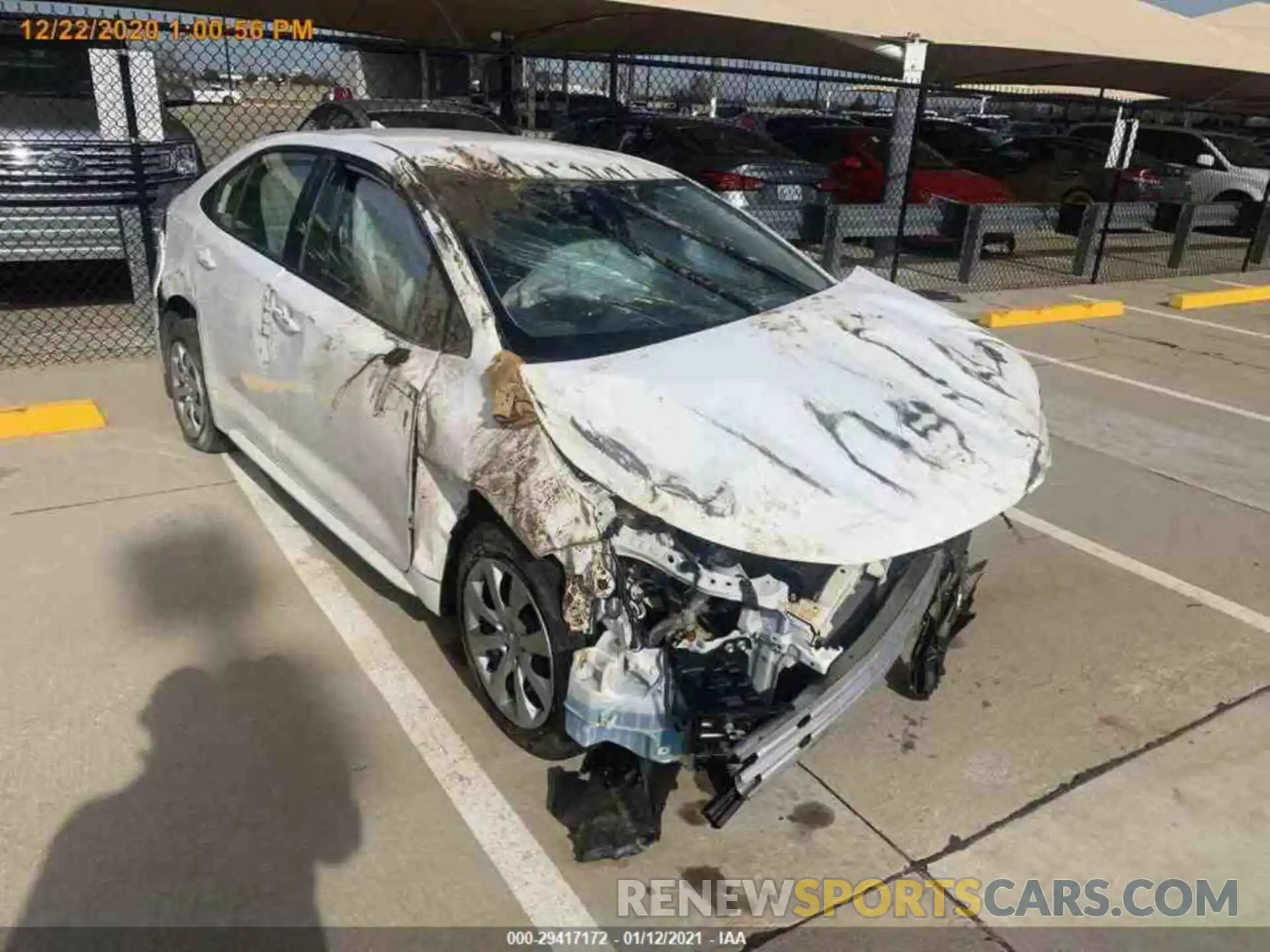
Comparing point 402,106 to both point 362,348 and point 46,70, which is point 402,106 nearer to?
point 46,70

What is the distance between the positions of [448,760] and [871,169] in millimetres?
11545

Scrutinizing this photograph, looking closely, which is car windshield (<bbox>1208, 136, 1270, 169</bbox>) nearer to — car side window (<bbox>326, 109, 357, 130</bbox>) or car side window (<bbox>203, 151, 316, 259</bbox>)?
car side window (<bbox>326, 109, 357, 130</bbox>)

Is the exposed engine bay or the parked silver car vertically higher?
the parked silver car

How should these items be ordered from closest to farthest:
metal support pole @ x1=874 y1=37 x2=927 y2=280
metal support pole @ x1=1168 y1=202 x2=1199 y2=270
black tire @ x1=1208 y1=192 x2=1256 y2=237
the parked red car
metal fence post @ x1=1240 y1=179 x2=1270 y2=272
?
metal support pole @ x1=874 y1=37 x2=927 y2=280 → the parked red car → metal support pole @ x1=1168 y1=202 x2=1199 y2=270 → metal fence post @ x1=1240 y1=179 x2=1270 y2=272 → black tire @ x1=1208 y1=192 x2=1256 y2=237

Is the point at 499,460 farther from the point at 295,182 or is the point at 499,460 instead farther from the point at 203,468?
the point at 203,468

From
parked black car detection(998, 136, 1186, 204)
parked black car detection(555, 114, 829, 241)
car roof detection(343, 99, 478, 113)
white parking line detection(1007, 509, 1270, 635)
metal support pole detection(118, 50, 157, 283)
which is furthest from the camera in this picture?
parked black car detection(998, 136, 1186, 204)

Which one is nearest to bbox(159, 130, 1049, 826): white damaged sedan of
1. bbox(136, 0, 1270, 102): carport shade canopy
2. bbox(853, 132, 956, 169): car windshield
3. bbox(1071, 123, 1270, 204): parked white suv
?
bbox(136, 0, 1270, 102): carport shade canopy

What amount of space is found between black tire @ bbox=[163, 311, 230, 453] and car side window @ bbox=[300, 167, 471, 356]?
4.11 feet

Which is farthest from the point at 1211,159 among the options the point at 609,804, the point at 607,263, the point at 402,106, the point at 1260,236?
the point at 609,804

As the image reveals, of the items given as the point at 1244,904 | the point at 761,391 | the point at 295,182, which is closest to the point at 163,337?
the point at 295,182

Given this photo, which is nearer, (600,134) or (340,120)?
(340,120)

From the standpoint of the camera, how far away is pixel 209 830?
2.53 meters

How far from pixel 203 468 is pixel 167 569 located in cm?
104

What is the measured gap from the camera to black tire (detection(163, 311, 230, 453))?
450 cm
